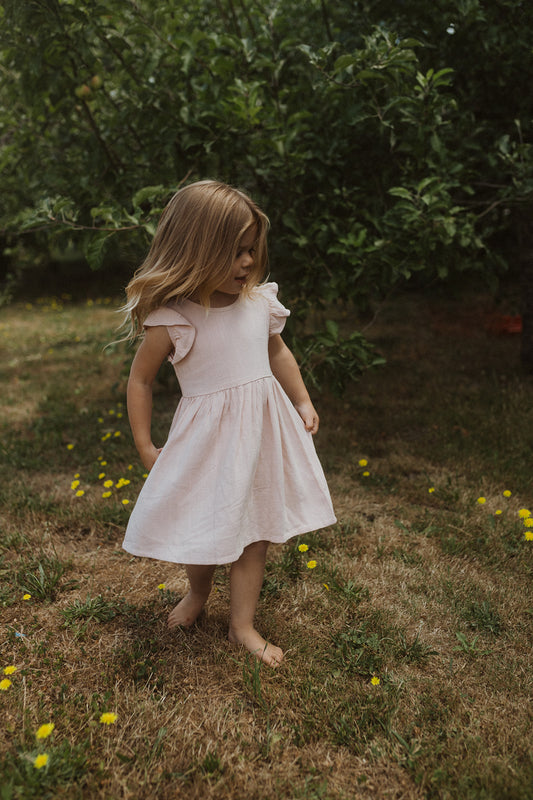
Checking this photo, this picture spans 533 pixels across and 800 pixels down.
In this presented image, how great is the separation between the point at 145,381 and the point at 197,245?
0.44 m

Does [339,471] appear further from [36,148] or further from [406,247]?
[36,148]

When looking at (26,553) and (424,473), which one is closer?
(26,553)

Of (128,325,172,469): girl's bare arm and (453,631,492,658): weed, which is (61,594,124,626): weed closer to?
(128,325,172,469): girl's bare arm

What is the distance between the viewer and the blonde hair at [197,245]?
1664 mm

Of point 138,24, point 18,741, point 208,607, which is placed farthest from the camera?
point 138,24

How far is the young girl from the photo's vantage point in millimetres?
1678

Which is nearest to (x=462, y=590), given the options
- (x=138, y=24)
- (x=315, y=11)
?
(x=138, y=24)

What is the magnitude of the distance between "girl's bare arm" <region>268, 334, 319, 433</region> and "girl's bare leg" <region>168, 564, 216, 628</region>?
0.63 metres

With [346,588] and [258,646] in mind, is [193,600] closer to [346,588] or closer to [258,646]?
[258,646]

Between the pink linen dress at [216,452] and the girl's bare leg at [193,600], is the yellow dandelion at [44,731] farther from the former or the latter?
the girl's bare leg at [193,600]

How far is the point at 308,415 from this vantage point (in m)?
2.05

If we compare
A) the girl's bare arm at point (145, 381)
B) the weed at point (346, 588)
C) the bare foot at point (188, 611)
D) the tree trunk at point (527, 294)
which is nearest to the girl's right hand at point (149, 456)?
the girl's bare arm at point (145, 381)

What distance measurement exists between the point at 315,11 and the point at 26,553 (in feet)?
12.1

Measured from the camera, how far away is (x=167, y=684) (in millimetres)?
1783
